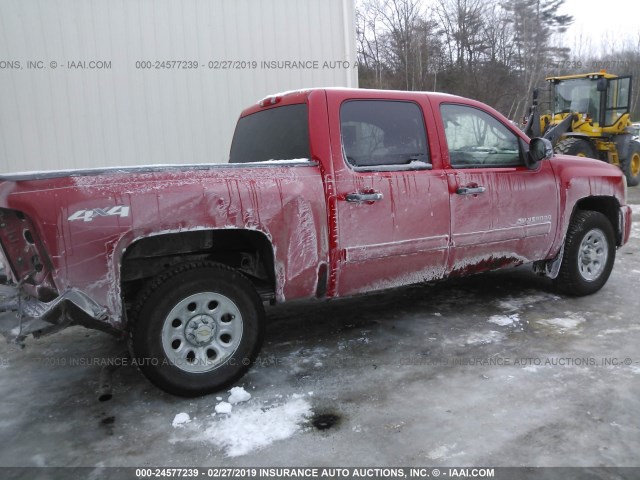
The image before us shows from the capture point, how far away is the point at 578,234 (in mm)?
4781

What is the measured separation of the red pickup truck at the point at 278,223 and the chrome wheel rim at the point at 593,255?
171mm

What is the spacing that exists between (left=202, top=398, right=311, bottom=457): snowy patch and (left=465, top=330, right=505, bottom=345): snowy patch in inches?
60.2

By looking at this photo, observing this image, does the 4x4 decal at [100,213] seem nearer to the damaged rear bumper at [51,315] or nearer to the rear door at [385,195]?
the damaged rear bumper at [51,315]

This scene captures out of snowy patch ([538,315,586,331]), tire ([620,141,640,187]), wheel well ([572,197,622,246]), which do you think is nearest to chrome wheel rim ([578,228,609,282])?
wheel well ([572,197,622,246])

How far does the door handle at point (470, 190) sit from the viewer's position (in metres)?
3.95

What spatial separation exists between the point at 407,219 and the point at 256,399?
63.8 inches

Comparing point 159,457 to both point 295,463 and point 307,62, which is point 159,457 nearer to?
point 295,463

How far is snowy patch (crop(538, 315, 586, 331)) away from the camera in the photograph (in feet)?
13.8

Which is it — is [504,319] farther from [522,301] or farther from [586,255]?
[586,255]

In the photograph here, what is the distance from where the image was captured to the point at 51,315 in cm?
283

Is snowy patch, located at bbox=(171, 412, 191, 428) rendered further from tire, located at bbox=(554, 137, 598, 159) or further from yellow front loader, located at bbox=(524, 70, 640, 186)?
yellow front loader, located at bbox=(524, 70, 640, 186)

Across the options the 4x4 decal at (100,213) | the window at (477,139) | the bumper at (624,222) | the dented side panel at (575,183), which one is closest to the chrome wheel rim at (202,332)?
the 4x4 decal at (100,213)

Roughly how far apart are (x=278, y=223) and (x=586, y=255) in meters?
3.30

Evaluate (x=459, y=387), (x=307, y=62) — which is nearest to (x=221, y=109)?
(x=307, y=62)
